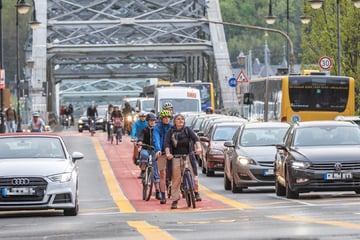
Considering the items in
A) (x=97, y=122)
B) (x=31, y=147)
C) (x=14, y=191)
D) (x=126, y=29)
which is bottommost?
(x=97, y=122)

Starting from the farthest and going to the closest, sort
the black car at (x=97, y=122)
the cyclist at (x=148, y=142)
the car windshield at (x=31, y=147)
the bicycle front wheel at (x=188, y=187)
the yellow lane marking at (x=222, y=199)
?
1. the black car at (x=97, y=122)
2. the cyclist at (x=148, y=142)
3. the bicycle front wheel at (x=188, y=187)
4. the yellow lane marking at (x=222, y=199)
5. the car windshield at (x=31, y=147)

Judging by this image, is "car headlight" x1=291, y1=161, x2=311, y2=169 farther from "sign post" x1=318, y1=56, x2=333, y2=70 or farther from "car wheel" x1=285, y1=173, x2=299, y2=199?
"sign post" x1=318, y1=56, x2=333, y2=70

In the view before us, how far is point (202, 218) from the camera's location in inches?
733

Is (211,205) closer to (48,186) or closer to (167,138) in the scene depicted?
(167,138)

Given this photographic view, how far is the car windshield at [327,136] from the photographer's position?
24.3 m

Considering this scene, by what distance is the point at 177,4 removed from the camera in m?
97.0

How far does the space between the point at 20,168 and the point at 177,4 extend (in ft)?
254

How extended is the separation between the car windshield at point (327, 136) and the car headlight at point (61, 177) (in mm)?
5580

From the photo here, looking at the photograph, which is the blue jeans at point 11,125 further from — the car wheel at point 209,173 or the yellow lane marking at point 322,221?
the yellow lane marking at point 322,221

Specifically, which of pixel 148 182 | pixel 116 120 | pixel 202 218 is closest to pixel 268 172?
pixel 148 182

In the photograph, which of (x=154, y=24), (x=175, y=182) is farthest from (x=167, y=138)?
(x=154, y=24)

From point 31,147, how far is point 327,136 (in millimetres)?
5833

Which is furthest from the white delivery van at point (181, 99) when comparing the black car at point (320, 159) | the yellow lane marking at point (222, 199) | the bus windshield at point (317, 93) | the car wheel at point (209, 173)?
the black car at point (320, 159)

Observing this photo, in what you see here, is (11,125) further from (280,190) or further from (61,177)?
(61,177)
